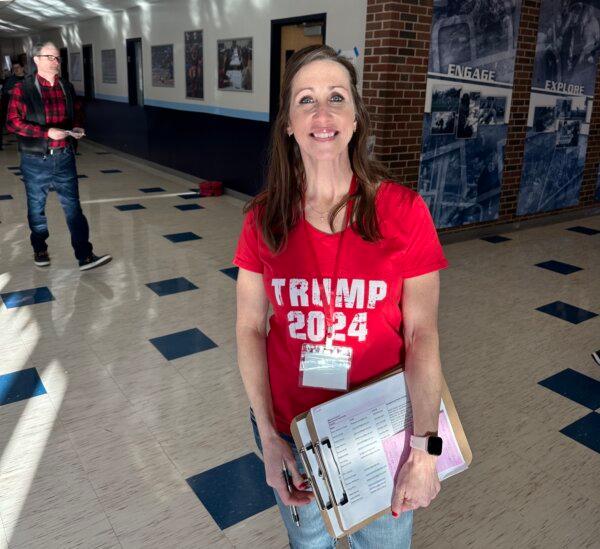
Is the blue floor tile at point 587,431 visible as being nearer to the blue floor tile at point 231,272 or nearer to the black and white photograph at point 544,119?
the blue floor tile at point 231,272

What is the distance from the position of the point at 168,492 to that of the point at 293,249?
1.16 metres

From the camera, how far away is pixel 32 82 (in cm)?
335

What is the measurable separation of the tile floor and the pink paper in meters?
0.80

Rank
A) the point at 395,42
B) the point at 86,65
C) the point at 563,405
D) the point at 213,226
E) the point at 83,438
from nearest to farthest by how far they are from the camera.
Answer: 1. the point at 83,438
2. the point at 563,405
3. the point at 395,42
4. the point at 213,226
5. the point at 86,65

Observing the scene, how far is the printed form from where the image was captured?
922 millimetres

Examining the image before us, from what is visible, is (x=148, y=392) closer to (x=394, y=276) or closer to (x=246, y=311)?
(x=246, y=311)

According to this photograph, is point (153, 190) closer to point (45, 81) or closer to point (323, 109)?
point (45, 81)

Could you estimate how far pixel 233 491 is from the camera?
5.92 ft

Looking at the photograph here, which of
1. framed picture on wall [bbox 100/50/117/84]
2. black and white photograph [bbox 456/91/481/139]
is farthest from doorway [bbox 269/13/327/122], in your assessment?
framed picture on wall [bbox 100/50/117/84]

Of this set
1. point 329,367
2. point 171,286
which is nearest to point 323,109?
point 329,367

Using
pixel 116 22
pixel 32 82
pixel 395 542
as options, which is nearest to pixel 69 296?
pixel 32 82

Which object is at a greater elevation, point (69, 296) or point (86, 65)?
point (86, 65)

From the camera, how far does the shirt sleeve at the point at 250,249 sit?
1.06 meters

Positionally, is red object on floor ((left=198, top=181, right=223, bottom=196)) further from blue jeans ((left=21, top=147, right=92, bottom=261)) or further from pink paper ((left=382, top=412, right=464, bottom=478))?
pink paper ((left=382, top=412, right=464, bottom=478))
